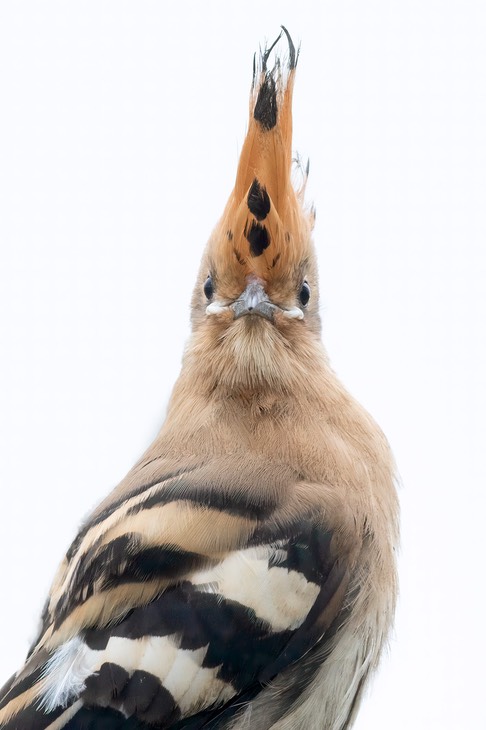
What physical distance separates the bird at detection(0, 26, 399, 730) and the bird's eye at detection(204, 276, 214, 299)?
28 millimetres

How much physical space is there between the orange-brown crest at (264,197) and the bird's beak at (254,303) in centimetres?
2

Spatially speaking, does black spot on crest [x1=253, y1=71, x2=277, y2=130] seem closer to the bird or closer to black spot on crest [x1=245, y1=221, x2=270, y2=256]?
the bird

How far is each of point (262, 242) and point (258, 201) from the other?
0.08 metres

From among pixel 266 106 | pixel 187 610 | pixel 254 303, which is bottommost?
pixel 187 610

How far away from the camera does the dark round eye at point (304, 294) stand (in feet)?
6.63

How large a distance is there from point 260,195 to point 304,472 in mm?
547

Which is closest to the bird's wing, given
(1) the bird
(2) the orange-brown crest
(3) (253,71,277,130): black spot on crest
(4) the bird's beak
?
(1) the bird

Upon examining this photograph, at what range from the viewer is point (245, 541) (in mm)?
1614

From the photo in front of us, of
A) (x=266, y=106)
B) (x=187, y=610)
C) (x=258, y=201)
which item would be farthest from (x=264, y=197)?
(x=187, y=610)

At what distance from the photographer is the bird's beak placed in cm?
187

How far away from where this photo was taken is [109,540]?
167cm

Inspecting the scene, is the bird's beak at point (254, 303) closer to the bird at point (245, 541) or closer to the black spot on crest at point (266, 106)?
the bird at point (245, 541)

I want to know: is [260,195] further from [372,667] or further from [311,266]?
[372,667]

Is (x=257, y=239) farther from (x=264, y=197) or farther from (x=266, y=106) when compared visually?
(x=266, y=106)
